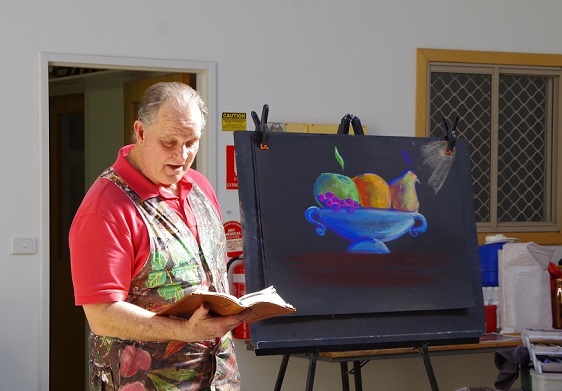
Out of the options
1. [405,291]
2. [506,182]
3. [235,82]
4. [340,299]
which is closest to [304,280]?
[340,299]

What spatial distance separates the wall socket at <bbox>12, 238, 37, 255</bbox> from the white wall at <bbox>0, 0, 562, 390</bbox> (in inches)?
1.0

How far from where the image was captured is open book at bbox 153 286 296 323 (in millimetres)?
2193

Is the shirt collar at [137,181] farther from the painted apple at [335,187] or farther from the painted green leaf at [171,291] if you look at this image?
the painted apple at [335,187]

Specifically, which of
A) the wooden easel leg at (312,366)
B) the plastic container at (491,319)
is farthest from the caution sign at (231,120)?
the wooden easel leg at (312,366)

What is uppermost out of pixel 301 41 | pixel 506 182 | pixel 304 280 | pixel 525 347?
pixel 301 41

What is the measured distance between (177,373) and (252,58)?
9.06 ft

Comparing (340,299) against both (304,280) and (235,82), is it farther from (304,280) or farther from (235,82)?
(235,82)

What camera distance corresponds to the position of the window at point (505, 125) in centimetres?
540

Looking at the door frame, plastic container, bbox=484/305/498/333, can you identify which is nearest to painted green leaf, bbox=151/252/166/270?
the door frame

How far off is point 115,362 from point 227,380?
32cm

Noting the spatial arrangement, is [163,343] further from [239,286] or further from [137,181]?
[239,286]

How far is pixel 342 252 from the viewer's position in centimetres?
359

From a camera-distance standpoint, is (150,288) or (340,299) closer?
(150,288)

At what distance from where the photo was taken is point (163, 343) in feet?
8.14
